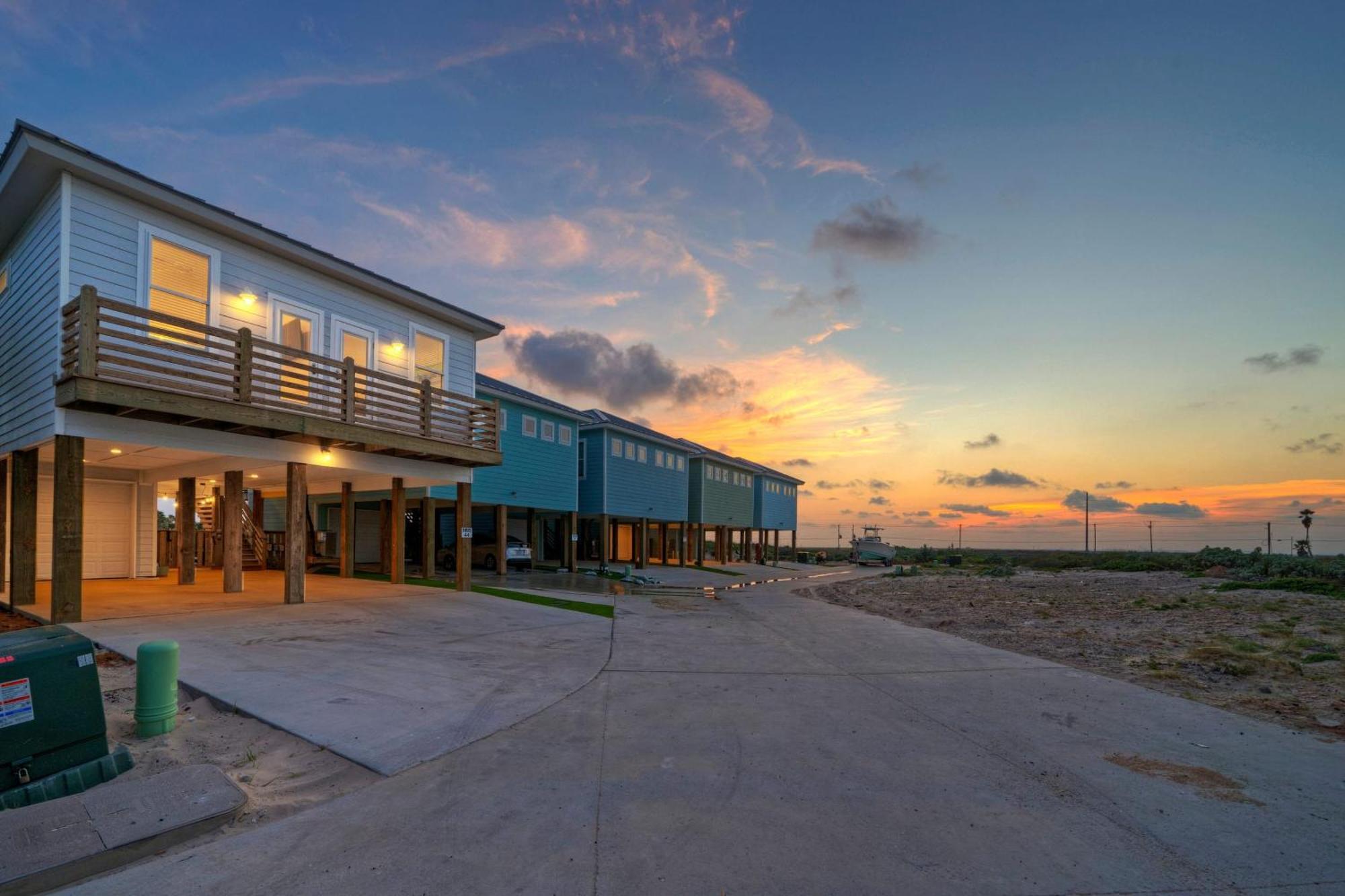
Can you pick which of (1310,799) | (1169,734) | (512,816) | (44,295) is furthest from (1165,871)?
(44,295)

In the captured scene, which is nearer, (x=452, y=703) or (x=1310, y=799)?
(x=1310, y=799)

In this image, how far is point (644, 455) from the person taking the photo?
37469 mm

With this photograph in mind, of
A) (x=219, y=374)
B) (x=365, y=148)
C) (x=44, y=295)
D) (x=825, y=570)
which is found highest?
(x=365, y=148)

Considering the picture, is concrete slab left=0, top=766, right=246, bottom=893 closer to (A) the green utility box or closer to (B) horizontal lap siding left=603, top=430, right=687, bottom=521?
(A) the green utility box

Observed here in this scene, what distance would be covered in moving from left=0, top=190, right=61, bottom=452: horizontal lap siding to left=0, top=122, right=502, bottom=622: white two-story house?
0.07 m

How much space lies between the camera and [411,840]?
4297mm

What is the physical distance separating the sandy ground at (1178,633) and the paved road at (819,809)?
1458mm

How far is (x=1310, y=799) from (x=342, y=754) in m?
7.77

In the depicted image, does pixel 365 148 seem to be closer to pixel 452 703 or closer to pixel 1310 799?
pixel 452 703

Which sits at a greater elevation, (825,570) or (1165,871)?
(1165,871)

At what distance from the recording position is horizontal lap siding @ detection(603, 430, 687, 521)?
34.9 meters

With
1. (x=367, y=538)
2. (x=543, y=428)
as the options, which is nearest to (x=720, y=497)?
(x=543, y=428)

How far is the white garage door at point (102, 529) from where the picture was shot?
1752 cm

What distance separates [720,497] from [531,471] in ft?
70.4
